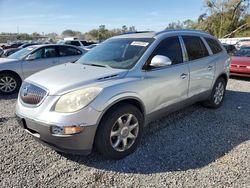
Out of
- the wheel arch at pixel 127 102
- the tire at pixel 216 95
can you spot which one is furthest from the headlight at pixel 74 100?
the tire at pixel 216 95

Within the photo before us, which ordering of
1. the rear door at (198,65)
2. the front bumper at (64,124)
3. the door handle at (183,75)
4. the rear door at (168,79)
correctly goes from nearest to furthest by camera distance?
the front bumper at (64,124)
the rear door at (168,79)
the door handle at (183,75)
the rear door at (198,65)

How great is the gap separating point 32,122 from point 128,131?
4.16ft

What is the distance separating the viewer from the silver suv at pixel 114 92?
2838mm

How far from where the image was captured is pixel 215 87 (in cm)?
526

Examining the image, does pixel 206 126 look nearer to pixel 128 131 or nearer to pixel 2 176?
pixel 128 131

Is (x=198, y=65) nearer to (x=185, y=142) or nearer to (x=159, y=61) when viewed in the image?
(x=159, y=61)

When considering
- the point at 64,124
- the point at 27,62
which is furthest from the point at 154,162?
the point at 27,62

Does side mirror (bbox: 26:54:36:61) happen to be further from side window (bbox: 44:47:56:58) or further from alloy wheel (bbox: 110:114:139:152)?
alloy wheel (bbox: 110:114:139:152)

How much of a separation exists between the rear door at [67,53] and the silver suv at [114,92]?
4.07m

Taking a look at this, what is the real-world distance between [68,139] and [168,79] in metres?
1.84

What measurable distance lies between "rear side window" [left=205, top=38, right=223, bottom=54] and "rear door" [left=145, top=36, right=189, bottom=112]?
1278 mm

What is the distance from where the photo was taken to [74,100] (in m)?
2.84

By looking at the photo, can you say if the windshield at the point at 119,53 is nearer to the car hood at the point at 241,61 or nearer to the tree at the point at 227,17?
the car hood at the point at 241,61

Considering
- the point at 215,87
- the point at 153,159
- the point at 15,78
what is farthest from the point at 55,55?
the point at 153,159
